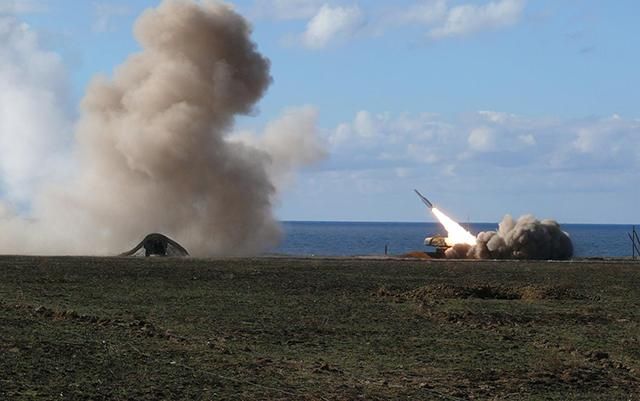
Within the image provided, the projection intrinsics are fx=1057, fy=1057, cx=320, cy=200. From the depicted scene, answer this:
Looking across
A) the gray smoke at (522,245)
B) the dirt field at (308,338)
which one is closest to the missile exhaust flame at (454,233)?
the gray smoke at (522,245)

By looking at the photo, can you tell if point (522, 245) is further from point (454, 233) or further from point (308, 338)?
point (308, 338)

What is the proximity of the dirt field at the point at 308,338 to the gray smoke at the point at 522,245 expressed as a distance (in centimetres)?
2413

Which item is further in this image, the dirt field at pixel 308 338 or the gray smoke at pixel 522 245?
the gray smoke at pixel 522 245

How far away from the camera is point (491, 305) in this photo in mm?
30078

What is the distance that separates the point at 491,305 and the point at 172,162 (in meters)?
38.6

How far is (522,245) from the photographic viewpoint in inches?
2511

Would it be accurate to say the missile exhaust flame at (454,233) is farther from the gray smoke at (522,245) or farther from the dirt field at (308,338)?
the dirt field at (308,338)

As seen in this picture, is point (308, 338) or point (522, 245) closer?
point (308, 338)

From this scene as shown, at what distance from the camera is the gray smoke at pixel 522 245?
2514 inches

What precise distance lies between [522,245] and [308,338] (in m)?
44.0

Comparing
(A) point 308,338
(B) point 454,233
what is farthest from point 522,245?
(A) point 308,338

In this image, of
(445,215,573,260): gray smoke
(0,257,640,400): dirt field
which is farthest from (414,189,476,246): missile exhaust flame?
(0,257,640,400): dirt field

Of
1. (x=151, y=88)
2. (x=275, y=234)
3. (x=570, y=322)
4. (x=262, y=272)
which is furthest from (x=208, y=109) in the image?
(x=570, y=322)

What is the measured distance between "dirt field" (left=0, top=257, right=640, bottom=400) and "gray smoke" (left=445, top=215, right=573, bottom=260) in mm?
24130
